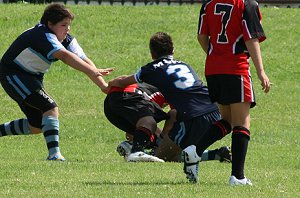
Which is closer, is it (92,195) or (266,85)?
(92,195)

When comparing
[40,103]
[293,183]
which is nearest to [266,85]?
[293,183]

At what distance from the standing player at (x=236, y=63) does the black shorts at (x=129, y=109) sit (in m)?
2.52

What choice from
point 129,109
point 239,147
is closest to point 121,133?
point 129,109

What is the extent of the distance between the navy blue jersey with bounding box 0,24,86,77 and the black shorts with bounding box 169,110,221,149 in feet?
4.91

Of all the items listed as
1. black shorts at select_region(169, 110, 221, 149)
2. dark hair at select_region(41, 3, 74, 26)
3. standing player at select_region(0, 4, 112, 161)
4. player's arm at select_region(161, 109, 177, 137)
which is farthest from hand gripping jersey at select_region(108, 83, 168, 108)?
dark hair at select_region(41, 3, 74, 26)

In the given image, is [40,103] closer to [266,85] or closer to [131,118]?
[131,118]

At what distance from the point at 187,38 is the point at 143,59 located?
235 centimetres

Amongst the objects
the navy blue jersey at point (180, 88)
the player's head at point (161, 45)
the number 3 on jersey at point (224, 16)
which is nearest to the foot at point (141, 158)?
the navy blue jersey at point (180, 88)

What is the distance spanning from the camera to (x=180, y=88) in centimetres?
1058

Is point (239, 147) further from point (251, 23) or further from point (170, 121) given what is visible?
point (170, 121)

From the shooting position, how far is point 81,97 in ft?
59.2

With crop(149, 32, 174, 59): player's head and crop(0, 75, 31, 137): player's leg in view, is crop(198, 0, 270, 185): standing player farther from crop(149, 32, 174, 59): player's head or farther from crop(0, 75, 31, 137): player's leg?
crop(0, 75, 31, 137): player's leg

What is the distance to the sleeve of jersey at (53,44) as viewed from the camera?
10.5 meters

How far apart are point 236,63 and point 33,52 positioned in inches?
116
